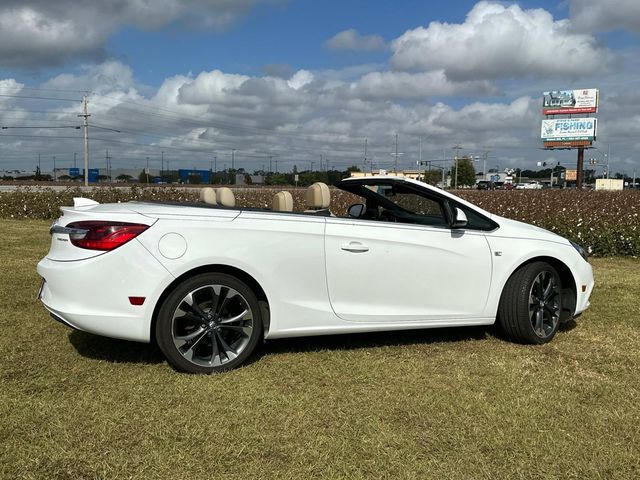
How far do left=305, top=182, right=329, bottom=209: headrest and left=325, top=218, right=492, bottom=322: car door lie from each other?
367mm

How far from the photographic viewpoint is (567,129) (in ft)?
174

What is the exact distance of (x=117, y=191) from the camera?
65.5 feet

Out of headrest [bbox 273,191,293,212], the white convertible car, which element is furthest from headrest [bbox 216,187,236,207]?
headrest [bbox 273,191,293,212]

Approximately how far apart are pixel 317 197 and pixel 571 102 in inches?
2199

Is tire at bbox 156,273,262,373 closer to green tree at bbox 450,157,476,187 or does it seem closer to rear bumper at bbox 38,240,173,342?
rear bumper at bbox 38,240,173,342

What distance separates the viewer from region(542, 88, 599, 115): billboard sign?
53.3 meters

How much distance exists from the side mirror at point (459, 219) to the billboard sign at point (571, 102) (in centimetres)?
5484

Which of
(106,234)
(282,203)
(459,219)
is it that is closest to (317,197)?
(282,203)

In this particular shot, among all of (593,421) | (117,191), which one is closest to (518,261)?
(593,421)

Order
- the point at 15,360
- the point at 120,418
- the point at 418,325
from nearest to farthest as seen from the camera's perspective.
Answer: the point at 120,418 → the point at 15,360 → the point at 418,325

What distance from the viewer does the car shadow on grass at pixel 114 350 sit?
443 centimetres

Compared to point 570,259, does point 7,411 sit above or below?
below

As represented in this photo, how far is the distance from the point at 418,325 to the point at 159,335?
2.03 m

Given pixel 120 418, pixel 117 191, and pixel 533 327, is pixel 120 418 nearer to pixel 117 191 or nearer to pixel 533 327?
pixel 533 327
